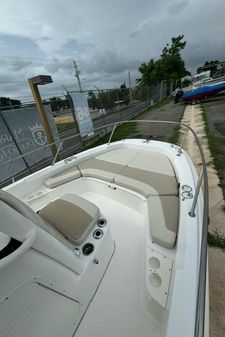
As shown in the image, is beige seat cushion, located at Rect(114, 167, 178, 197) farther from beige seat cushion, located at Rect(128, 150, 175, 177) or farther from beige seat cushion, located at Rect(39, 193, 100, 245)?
beige seat cushion, located at Rect(39, 193, 100, 245)

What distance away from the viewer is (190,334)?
835 mm

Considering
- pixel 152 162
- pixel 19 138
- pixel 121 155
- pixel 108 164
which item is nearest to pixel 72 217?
pixel 108 164

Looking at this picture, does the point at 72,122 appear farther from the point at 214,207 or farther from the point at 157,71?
the point at 157,71

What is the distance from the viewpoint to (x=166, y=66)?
24.0 m

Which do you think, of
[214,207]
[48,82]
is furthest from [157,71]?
[214,207]

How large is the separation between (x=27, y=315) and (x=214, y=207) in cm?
246

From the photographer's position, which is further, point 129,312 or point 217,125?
point 217,125

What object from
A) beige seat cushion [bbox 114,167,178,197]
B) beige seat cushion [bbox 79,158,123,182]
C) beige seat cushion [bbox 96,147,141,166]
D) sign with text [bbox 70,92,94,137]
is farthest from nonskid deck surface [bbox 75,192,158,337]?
sign with text [bbox 70,92,94,137]

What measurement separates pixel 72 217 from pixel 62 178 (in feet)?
3.43

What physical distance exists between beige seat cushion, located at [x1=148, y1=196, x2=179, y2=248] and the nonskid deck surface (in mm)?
321

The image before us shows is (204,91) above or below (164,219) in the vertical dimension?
below

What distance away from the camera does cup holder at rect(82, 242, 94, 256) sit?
1.27 meters

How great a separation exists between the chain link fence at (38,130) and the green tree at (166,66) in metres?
17.4

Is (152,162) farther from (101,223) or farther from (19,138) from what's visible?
(19,138)
